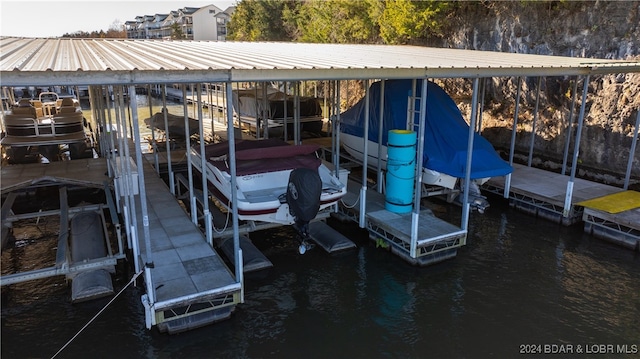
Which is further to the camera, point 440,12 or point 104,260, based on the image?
point 440,12

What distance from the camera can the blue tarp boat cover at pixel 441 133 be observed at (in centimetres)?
930

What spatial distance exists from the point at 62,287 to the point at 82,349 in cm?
189

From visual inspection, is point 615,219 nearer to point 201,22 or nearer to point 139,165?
point 139,165

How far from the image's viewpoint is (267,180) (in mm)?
8383

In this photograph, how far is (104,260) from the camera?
7281mm

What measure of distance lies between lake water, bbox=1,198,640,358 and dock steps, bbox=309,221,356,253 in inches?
6.2

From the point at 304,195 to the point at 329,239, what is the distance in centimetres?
197

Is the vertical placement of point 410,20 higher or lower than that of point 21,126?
higher

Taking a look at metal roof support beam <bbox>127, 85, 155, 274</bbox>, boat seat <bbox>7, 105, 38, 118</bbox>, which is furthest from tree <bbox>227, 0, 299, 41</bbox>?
metal roof support beam <bbox>127, 85, 155, 274</bbox>

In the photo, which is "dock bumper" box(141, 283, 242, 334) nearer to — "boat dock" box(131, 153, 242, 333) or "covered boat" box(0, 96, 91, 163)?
"boat dock" box(131, 153, 242, 333)

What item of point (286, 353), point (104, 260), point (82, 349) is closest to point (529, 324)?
point (286, 353)

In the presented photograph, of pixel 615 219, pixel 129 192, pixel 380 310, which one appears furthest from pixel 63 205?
pixel 615 219

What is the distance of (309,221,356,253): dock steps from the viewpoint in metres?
Answer: 8.73

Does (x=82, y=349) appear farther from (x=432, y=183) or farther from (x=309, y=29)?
(x=309, y=29)
